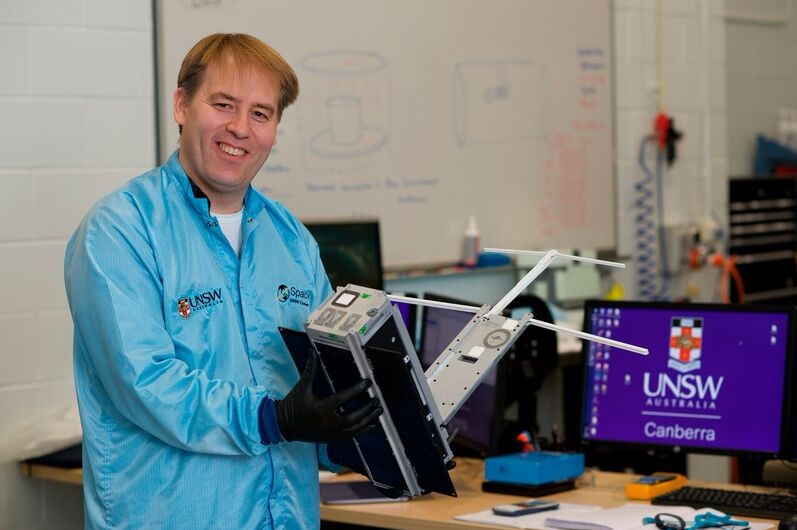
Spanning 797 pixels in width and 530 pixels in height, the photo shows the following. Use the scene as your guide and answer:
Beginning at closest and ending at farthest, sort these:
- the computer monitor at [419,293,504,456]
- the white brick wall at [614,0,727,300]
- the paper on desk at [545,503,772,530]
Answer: the paper on desk at [545,503,772,530] < the computer monitor at [419,293,504,456] < the white brick wall at [614,0,727,300]

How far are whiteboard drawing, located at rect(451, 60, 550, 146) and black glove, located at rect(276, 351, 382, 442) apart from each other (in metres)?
2.59

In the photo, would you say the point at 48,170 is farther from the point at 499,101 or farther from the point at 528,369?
the point at 499,101

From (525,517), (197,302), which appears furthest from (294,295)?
(525,517)

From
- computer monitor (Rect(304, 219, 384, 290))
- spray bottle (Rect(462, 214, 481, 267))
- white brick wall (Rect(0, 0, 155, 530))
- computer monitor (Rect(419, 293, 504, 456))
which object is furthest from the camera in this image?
spray bottle (Rect(462, 214, 481, 267))

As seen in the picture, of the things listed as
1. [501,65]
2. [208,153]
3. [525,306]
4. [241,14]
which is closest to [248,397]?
[208,153]

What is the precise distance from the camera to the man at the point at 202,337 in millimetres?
1861

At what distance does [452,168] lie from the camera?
432cm

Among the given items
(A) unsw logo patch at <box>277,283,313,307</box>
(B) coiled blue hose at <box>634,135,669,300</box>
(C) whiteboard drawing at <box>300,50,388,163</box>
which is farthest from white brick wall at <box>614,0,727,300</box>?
(A) unsw logo patch at <box>277,283,313,307</box>

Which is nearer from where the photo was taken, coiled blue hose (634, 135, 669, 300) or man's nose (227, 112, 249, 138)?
man's nose (227, 112, 249, 138)

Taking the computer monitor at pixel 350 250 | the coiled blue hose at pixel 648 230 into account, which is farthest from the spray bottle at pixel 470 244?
the coiled blue hose at pixel 648 230

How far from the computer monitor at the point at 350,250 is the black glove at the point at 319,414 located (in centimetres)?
146

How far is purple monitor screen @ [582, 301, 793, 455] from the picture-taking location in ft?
8.56

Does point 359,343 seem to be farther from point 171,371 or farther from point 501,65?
point 501,65

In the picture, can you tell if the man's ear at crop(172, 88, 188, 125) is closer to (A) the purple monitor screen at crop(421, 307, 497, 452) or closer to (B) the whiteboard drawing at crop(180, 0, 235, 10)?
(A) the purple monitor screen at crop(421, 307, 497, 452)
